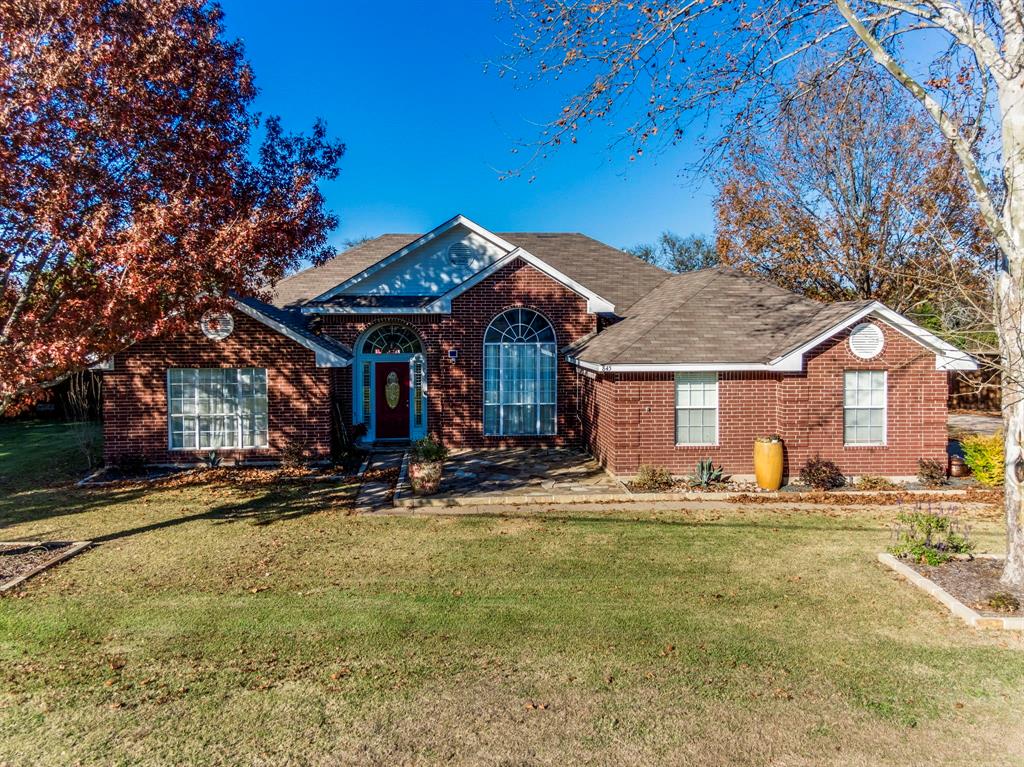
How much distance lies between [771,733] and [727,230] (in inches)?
815

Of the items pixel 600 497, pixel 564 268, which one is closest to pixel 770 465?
pixel 600 497

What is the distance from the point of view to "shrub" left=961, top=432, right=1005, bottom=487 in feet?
42.7

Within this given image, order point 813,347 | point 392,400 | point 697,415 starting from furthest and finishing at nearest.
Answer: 1. point 392,400
2. point 697,415
3. point 813,347

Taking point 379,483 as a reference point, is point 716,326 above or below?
above

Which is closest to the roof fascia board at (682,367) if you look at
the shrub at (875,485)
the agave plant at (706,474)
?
the agave plant at (706,474)

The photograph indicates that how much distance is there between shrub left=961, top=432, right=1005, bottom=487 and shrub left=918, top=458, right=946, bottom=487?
1.93ft

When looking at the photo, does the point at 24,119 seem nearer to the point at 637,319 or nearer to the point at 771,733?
the point at 771,733

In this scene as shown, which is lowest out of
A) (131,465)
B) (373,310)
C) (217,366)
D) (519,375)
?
(131,465)

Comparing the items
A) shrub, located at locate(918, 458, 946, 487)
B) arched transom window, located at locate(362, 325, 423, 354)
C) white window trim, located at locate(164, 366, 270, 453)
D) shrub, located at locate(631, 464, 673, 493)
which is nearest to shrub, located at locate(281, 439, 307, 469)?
white window trim, located at locate(164, 366, 270, 453)

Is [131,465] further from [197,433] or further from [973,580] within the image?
[973,580]

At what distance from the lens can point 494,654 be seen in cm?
589

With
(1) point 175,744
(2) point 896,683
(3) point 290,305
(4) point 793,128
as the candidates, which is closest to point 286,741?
(1) point 175,744

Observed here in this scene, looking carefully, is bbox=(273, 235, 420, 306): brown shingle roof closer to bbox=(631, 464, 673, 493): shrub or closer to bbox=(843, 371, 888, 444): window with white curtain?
bbox=(631, 464, 673, 493): shrub

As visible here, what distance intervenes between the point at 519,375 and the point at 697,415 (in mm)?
5466
